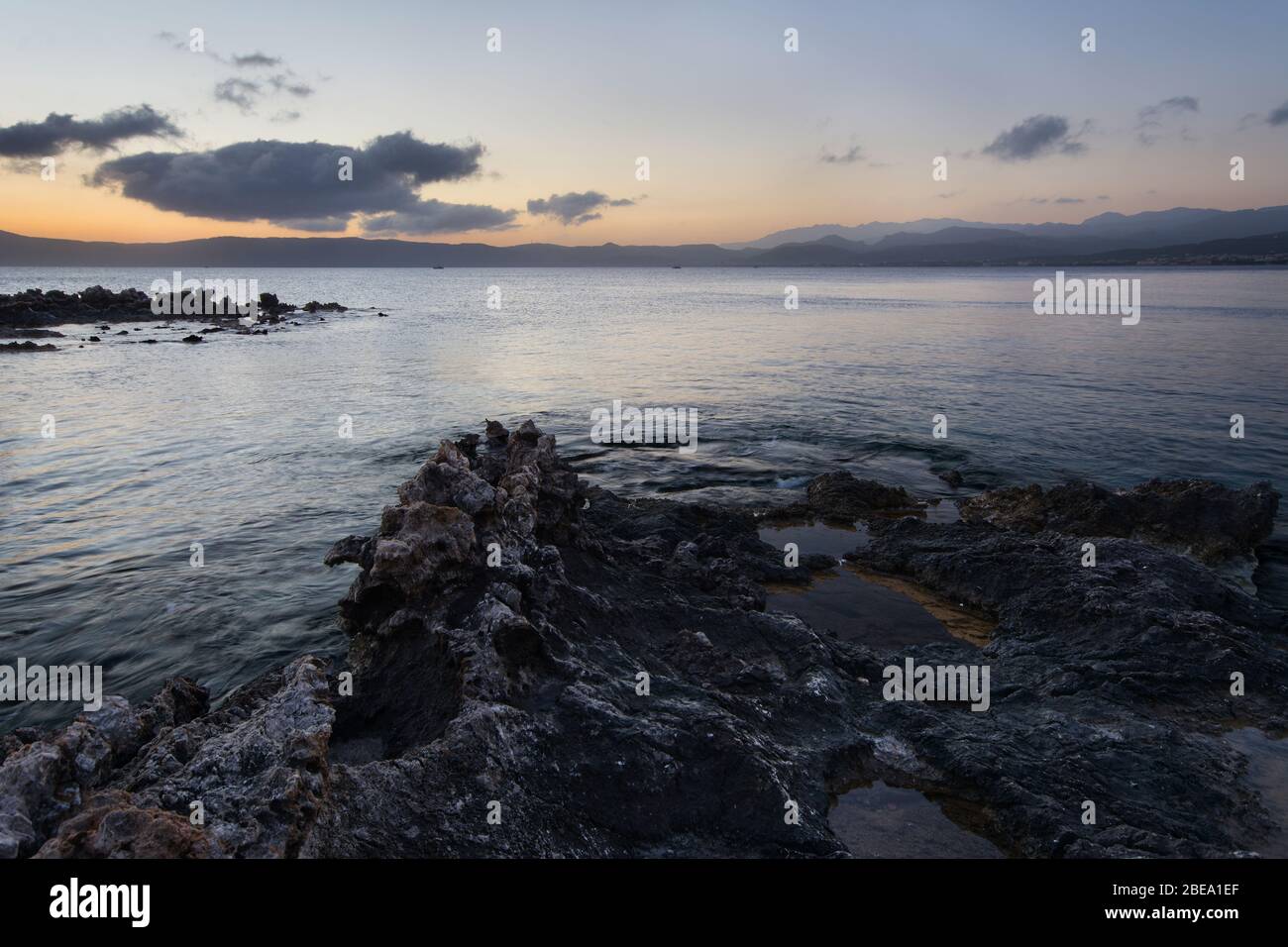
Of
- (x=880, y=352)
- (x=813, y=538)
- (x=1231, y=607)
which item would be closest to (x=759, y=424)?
(x=813, y=538)

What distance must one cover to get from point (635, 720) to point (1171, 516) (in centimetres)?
1385

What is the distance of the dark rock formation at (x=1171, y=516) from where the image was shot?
14562 mm

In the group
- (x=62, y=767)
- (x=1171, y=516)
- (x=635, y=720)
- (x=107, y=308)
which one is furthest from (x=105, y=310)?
(x=1171, y=516)

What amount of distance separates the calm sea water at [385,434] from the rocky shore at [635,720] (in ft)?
12.1

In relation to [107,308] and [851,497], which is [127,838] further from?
[107,308]

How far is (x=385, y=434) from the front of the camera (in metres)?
27.6

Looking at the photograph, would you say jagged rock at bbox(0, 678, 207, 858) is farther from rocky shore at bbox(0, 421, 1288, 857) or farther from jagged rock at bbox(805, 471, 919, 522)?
jagged rock at bbox(805, 471, 919, 522)

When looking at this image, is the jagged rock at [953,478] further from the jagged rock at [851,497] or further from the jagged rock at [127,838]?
the jagged rock at [127,838]

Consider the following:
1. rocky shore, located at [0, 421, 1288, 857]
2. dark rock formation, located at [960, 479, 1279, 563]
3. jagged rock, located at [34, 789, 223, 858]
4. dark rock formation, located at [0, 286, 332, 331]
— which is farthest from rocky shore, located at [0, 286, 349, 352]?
jagged rock, located at [34, 789, 223, 858]

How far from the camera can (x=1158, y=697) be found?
9.20 metres

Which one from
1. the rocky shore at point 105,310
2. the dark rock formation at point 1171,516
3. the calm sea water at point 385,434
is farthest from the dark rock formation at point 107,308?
the dark rock formation at point 1171,516

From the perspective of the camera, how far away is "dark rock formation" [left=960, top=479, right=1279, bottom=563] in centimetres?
1456
